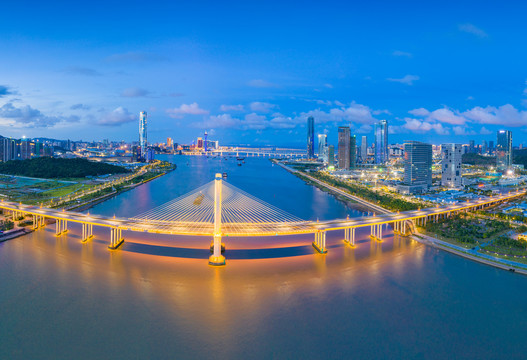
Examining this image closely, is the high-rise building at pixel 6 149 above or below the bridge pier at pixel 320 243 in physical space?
above

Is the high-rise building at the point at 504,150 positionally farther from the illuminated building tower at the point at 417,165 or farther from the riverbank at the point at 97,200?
the riverbank at the point at 97,200

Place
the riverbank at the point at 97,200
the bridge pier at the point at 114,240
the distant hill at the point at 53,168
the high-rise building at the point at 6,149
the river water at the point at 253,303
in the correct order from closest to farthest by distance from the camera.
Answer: the river water at the point at 253,303 < the bridge pier at the point at 114,240 < the riverbank at the point at 97,200 < the distant hill at the point at 53,168 < the high-rise building at the point at 6,149

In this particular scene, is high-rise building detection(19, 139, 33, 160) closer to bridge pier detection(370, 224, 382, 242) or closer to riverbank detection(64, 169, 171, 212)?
riverbank detection(64, 169, 171, 212)

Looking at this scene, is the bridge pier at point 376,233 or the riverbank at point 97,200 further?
the riverbank at point 97,200

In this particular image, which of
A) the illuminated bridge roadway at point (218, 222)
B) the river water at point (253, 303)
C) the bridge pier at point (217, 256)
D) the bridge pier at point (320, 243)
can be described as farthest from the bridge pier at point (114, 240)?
the bridge pier at point (320, 243)

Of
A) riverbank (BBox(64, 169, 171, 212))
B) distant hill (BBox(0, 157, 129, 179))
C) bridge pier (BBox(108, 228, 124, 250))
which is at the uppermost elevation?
distant hill (BBox(0, 157, 129, 179))

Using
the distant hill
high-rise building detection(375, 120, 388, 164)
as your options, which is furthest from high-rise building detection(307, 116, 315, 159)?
the distant hill

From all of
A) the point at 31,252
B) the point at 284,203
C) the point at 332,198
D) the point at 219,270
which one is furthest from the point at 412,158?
the point at 31,252
